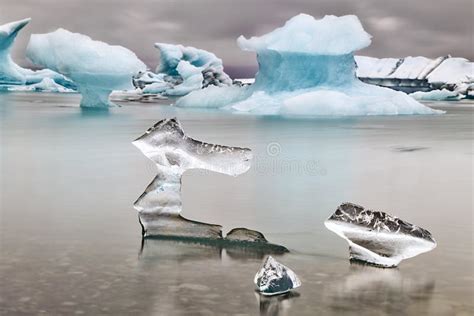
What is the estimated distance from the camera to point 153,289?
9.35 feet

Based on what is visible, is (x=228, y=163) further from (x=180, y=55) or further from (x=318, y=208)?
(x=180, y=55)

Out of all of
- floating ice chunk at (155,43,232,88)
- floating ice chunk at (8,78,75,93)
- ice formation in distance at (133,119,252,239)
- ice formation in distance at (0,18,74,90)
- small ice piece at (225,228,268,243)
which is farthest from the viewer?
floating ice chunk at (8,78,75,93)

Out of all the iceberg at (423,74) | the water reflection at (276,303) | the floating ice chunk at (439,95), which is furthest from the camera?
the iceberg at (423,74)

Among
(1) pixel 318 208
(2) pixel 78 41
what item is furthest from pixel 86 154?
(2) pixel 78 41

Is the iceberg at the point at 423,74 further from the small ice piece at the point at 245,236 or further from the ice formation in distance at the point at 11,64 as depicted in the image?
the small ice piece at the point at 245,236

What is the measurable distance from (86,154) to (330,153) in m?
2.96

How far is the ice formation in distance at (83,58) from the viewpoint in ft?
55.8

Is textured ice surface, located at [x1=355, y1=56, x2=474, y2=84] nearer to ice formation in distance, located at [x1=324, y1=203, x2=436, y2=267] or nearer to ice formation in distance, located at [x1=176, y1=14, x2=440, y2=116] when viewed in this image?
ice formation in distance, located at [x1=176, y1=14, x2=440, y2=116]

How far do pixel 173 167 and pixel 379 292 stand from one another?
4.49 feet

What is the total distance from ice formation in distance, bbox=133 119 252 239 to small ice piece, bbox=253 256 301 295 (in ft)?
2.82

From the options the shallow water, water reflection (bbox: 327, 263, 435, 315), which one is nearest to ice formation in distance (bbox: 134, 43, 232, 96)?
the shallow water

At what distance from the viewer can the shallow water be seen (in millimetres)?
2713

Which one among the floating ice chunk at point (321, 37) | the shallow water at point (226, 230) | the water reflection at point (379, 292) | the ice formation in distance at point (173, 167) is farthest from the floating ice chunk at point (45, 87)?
the water reflection at point (379, 292)

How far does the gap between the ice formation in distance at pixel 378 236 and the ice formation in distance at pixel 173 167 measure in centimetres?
67
